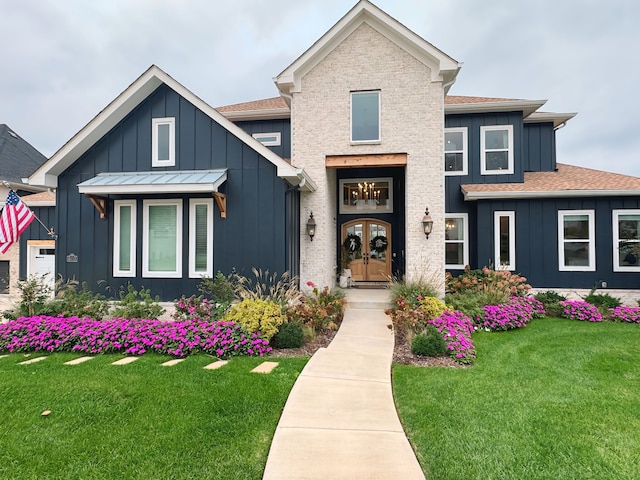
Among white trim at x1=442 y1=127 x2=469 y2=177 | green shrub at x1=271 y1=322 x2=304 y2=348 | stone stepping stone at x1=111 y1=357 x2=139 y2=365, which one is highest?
white trim at x1=442 y1=127 x2=469 y2=177

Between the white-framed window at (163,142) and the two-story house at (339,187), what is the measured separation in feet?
0.11

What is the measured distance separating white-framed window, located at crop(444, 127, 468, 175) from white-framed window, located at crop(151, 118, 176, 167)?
9333mm

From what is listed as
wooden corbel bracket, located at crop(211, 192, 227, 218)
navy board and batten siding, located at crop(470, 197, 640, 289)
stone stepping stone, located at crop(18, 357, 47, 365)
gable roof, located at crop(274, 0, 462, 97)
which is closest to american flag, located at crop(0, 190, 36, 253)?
stone stepping stone, located at crop(18, 357, 47, 365)

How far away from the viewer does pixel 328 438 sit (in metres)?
3.06

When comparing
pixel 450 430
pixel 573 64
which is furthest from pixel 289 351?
pixel 573 64

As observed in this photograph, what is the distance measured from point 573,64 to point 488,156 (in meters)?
18.1

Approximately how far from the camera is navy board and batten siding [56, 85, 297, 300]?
7.69 metres

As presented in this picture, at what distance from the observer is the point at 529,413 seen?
11.7 ft

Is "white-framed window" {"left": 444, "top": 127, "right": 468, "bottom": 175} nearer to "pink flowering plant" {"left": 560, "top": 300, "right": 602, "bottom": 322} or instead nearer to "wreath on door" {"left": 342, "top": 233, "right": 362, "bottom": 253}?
"wreath on door" {"left": 342, "top": 233, "right": 362, "bottom": 253}

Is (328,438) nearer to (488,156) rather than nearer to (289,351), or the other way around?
(289,351)

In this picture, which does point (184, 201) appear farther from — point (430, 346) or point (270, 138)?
point (430, 346)

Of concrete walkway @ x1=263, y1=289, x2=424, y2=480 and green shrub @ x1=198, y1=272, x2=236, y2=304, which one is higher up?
green shrub @ x1=198, y1=272, x2=236, y2=304

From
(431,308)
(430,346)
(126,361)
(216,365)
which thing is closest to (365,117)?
(431,308)

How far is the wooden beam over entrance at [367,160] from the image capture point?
9094 millimetres
